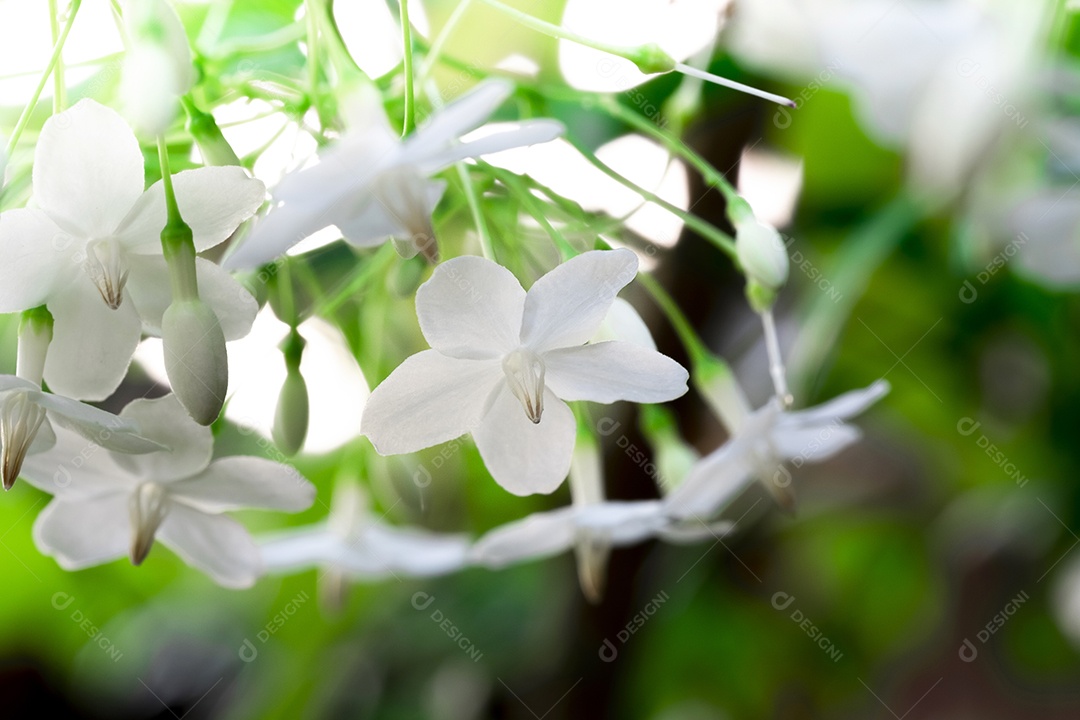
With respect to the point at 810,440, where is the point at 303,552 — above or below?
below

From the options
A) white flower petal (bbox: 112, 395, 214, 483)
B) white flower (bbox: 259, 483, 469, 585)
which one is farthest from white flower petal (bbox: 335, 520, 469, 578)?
white flower petal (bbox: 112, 395, 214, 483)

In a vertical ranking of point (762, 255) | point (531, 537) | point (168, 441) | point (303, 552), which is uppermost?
point (762, 255)

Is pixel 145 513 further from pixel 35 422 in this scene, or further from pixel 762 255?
pixel 762 255

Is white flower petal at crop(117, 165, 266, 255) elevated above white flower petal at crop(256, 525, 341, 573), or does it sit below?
above

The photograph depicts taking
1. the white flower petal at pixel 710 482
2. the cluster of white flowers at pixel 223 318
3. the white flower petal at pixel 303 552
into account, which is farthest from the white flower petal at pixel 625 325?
the white flower petal at pixel 303 552

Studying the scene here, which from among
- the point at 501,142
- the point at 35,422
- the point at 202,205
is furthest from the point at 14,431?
the point at 501,142

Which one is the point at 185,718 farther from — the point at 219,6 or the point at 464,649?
the point at 219,6

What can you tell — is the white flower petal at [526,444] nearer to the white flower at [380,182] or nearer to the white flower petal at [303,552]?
the white flower at [380,182]

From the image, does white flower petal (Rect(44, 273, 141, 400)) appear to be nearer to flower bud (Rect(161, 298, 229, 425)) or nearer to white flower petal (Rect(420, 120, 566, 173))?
flower bud (Rect(161, 298, 229, 425))
